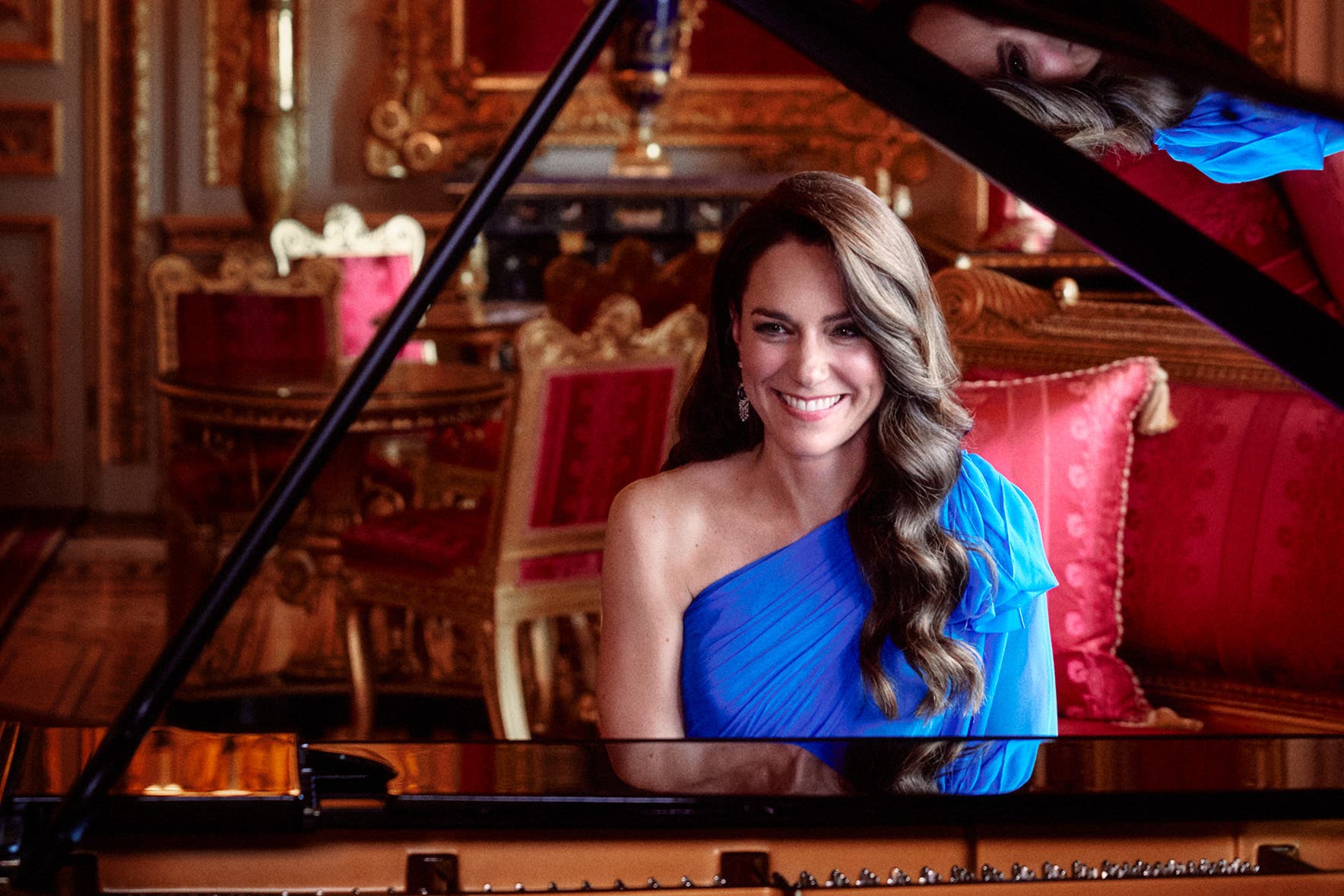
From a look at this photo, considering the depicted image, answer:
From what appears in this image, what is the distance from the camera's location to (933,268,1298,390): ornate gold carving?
2.32 m

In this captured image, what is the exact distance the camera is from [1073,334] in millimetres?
2439

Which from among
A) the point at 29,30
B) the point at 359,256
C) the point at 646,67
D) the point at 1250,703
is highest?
the point at 29,30

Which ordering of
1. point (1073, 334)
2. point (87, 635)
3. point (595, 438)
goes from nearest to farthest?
1. point (1073, 334)
2. point (595, 438)
3. point (87, 635)

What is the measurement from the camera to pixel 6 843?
3.21 feet

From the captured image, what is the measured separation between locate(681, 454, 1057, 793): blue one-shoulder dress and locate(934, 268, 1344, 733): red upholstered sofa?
639 mm

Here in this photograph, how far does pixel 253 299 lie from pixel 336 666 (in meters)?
1.13

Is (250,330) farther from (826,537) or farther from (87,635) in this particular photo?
(826,537)

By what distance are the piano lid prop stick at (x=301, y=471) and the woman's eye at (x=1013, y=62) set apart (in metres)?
0.32

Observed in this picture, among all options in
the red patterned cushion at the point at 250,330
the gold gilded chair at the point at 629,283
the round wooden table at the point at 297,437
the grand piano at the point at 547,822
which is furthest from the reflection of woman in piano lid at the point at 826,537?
the red patterned cushion at the point at 250,330

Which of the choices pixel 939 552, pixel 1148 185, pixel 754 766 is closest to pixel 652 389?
pixel 1148 185

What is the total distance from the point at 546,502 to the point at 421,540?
321 millimetres

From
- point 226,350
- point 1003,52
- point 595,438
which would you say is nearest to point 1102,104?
point 1003,52

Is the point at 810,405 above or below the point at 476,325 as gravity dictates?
below

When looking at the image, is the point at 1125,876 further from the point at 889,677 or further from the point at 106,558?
the point at 106,558
